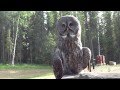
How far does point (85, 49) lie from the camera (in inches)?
236

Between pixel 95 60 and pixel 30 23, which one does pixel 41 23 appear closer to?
pixel 30 23

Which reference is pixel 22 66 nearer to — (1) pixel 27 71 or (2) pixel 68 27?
(1) pixel 27 71

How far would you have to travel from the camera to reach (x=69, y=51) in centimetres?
591

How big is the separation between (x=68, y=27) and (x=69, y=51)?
45 cm

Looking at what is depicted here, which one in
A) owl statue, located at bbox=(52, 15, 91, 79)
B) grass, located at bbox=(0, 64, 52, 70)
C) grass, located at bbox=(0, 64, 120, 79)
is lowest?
grass, located at bbox=(0, 64, 120, 79)

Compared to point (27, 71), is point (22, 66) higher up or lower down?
higher up

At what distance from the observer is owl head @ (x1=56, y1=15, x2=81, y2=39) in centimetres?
586

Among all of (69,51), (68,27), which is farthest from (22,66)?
(68,27)

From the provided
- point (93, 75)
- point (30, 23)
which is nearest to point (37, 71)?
point (30, 23)

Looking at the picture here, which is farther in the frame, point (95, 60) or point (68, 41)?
point (95, 60)

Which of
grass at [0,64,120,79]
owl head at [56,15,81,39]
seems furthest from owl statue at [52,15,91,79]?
grass at [0,64,120,79]

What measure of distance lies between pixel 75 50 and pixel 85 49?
21cm

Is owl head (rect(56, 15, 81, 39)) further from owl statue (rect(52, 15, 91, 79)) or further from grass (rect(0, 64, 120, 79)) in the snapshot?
grass (rect(0, 64, 120, 79))
